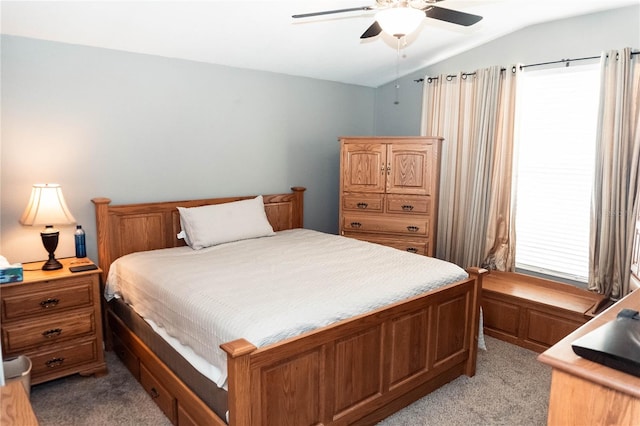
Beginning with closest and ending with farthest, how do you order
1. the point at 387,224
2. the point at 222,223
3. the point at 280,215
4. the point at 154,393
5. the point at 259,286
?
1. the point at 259,286
2. the point at 154,393
3. the point at 222,223
4. the point at 387,224
5. the point at 280,215

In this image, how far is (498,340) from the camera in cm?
355

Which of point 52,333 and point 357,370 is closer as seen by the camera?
point 357,370

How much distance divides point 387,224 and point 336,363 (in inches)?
88.0

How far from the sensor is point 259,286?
2.40 m

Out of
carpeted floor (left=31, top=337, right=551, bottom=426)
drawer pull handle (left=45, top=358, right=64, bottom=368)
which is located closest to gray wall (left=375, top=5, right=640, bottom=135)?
carpeted floor (left=31, top=337, right=551, bottom=426)

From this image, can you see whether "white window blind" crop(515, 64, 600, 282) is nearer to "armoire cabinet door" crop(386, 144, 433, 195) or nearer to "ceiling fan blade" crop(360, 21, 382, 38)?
"armoire cabinet door" crop(386, 144, 433, 195)

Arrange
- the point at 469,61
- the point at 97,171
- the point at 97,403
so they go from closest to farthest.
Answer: the point at 97,403 → the point at 97,171 → the point at 469,61

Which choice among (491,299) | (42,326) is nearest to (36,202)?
(42,326)

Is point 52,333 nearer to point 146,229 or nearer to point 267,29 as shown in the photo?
point 146,229

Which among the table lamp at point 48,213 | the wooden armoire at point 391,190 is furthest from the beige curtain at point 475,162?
the table lamp at point 48,213

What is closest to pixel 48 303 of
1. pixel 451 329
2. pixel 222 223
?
pixel 222 223

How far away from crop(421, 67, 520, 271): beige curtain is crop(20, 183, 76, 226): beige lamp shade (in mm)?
3332

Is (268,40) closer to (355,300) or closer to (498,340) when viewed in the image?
(355,300)

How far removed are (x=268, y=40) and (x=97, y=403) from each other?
2791 millimetres
